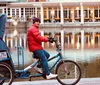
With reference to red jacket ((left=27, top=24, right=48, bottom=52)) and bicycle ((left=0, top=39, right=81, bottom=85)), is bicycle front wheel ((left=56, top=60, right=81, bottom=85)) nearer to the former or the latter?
bicycle ((left=0, top=39, right=81, bottom=85))

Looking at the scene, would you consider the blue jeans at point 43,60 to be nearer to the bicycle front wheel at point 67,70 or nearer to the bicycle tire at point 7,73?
the bicycle front wheel at point 67,70

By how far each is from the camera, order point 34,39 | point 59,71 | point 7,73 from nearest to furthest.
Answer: point 7,73, point 34,39, point 59,71

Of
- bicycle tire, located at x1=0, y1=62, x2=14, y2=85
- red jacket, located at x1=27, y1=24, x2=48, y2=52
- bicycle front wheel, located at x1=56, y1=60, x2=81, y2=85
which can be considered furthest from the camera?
bicycle front wheel, located at x1=56, y1=60, x2=81, y2=85

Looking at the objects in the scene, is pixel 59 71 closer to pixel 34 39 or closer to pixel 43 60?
pixel 43 60

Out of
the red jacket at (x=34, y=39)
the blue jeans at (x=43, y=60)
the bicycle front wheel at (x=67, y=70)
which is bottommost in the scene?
the bicycle front wheel at (x=67, y=70)

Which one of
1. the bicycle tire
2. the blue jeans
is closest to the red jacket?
the blue jeans

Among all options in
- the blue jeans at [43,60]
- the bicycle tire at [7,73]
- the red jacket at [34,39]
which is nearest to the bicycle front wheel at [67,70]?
the blue jeans at [43,60]

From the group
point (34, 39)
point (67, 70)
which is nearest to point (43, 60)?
point (34, 39)

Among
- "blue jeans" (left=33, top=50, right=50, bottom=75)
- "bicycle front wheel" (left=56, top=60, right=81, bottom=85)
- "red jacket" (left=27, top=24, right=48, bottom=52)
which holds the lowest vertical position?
"bicycle front wheel" (left=56, top=60, right=81, bottom=85)

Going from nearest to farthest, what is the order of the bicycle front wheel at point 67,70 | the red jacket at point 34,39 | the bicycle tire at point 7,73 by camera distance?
the bicycle tire at point 7,73, the red jacket at point 34,39, the bicycle front wheel at point 67,70

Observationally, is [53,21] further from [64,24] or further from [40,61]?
[40,61]

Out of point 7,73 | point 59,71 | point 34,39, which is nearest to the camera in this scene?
point 7,73

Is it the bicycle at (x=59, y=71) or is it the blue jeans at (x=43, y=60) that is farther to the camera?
the blue jeans at (x=43, y=60)

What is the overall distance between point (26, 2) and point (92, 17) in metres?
9.33
